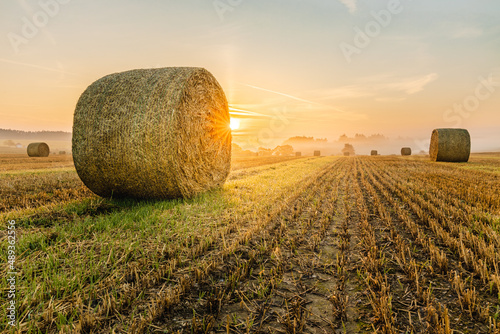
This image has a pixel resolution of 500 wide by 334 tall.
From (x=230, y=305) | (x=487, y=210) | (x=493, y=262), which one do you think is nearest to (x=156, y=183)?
(x=230, y=305)

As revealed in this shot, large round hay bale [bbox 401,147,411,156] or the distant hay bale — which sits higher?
large round hay bale [bbox 401,147,411,156]

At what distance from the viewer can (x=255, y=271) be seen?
9.59ft

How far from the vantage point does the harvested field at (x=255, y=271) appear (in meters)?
2.06

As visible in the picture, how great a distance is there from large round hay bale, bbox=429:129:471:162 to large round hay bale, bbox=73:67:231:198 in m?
21.5

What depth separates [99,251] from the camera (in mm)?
3275

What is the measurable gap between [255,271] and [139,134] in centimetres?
426

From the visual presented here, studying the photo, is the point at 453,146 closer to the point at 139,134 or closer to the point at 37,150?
the point at 139,134

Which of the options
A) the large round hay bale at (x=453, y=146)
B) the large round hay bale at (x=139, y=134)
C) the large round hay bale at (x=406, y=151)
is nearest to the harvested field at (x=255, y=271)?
the large round hay bale at (x=139, y=134)

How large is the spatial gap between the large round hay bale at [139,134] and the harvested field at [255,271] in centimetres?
104

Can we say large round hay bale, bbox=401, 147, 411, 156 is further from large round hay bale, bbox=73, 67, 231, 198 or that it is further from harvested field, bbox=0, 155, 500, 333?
large round hay bale, bbox=73, 67, 231, 198

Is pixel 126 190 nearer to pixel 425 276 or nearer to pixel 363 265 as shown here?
pixel 363 265

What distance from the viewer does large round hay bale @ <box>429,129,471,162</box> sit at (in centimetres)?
2008

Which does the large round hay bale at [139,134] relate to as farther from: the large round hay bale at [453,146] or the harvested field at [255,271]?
the large round hay bale at [453,146]

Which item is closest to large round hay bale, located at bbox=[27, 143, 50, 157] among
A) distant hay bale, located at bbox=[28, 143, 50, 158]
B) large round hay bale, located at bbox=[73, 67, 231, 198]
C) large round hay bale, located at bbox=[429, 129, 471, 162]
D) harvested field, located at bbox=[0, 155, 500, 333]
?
distant hay bale, located at bbox=[28, 143, 50, 158]
